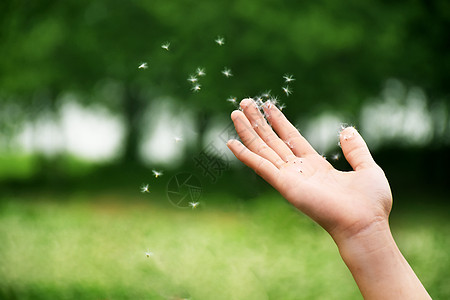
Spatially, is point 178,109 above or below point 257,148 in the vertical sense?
above

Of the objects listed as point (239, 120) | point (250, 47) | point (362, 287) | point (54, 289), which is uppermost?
point (250, 47)

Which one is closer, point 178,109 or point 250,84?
point 250,84

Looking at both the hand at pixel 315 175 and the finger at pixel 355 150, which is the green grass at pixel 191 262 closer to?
the hand at pixel 315 175

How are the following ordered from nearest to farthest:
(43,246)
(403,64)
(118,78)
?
(43,246) < (403,64) < (118,78)

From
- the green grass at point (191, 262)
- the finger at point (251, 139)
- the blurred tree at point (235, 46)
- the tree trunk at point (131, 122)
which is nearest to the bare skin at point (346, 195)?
the finger at point (251, 139)

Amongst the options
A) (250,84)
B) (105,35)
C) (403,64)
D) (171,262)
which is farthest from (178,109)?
(171,262)

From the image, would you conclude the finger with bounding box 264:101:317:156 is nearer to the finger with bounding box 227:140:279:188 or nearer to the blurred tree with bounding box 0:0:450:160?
the finger with bounding box 227:140:279:188

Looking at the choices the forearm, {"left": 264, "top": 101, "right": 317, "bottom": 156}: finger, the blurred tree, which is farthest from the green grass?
the blurred tree

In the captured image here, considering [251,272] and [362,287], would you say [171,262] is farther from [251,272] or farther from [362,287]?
[362,287]
